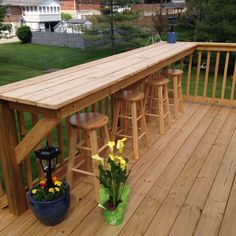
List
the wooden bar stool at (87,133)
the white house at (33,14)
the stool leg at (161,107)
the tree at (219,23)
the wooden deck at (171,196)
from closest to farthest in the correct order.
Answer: the wooden deck at (171,196) → the wooden bar stool at (87,133) → the stool leg at (161,107) → the tree at (219,23) → the white house at (33,14)

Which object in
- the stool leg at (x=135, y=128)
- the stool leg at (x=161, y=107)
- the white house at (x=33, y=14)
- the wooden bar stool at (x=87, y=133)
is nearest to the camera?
the wooden bar stool at (x=87, y=133)

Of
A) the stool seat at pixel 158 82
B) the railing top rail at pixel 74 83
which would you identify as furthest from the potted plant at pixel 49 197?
the stool seat at pixel 158 82

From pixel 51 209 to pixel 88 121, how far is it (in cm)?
71

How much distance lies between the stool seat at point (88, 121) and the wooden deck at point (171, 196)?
0.59 m

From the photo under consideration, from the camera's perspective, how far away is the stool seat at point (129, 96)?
2904mm

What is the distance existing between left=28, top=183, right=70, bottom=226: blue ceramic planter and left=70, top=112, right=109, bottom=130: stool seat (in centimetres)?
49

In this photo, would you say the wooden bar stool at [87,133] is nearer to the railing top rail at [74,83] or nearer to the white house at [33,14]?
the railing top rail at [74,83]

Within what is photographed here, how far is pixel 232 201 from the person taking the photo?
231 cm

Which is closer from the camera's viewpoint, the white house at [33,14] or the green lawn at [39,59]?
the green lawn at [39,59]

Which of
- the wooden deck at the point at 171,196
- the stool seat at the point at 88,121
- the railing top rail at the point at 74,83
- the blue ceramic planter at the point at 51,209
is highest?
the railing top rail at the point at 74,83

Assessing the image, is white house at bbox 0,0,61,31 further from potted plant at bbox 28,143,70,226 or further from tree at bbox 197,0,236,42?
potted plant at bbox 28,143,70,226

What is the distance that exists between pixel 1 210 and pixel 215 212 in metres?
1.61

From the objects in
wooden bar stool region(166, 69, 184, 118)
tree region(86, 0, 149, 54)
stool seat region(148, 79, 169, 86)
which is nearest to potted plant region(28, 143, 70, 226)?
stool seat region(148, 79, 169, 86)

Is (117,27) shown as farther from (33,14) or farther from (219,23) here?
(33,14)
